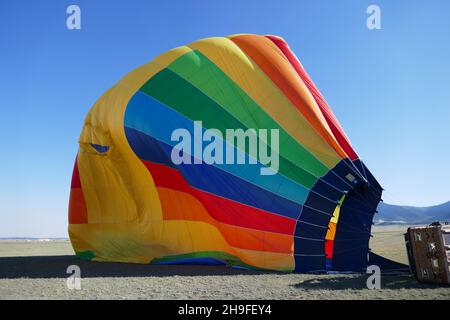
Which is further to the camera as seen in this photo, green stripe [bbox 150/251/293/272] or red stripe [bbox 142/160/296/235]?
green stripe [bbox 150/251/293/272]

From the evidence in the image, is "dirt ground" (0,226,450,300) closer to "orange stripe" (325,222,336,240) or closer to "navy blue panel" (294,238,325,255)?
"navy blue panel" (294,238,325,255)

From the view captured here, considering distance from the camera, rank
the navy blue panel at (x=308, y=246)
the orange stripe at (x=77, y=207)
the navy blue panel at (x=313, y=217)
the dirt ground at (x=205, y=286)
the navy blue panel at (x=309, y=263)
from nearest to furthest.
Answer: the dirt ground at (x=205, y=286), the navy blue panel at (x=309, y=263), the navy blue panel at (x=308, y=246), the navy blue panel at (x=313, y=217), the orange stripe at (x=77, y=207)

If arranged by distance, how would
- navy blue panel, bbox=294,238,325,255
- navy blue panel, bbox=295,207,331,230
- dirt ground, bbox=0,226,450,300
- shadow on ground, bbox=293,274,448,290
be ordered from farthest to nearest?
1. navy blue panel, bbox=295,207,331,230
2. navy blue panel, bbox=294,238,325,255
3. shadow on ground, bbox=293,274,448,290
4. dirt ground, bbox=0,226,450,300

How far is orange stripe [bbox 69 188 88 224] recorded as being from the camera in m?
A: 13.1

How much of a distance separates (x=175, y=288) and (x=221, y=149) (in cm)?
409

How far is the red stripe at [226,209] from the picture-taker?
9.39m

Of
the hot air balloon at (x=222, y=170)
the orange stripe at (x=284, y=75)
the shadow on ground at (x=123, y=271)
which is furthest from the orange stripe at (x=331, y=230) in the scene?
the shadow on ground at (x=123, y=271)

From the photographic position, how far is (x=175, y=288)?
7.11 metres

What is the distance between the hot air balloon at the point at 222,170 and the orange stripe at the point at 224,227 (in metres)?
0.03

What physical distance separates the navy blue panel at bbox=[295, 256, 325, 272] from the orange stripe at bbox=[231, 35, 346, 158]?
2485 millimetres

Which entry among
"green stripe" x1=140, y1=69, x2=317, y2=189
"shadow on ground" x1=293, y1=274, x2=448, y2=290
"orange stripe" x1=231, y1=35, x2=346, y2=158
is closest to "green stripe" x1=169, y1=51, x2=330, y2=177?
"green stripe" x1=140, y1=69, x2=317, y2=189

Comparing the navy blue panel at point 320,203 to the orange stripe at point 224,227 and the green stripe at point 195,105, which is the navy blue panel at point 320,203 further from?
the orange stripe at point 224,227
